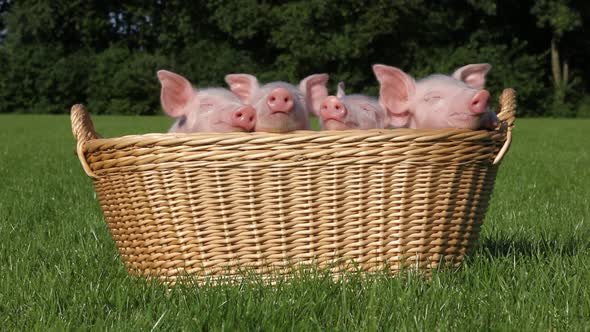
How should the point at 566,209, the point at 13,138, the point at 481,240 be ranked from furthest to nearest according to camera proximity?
the point at 13,138 < the point at 566,209 < the point at 481,240

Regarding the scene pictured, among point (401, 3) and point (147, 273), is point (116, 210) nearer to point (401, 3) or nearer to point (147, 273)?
point (147, 273)

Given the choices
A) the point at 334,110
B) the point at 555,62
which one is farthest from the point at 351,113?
the point at 555,62

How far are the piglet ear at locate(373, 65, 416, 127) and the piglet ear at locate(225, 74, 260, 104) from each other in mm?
443

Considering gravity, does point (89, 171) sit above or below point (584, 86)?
above

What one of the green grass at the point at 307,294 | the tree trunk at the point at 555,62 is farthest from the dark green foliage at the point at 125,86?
the green grass at the point at 307,294

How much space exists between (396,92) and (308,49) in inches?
889

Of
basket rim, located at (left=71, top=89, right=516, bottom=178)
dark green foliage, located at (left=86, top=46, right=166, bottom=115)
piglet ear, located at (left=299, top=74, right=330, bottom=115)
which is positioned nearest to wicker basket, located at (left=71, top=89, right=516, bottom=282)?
basket rim, located at (left=71, top=89, right=516, bottom=178)

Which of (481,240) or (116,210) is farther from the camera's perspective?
(481,240)

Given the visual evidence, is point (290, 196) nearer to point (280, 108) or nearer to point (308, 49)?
point (280, 108)

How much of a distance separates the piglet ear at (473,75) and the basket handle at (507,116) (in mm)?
99

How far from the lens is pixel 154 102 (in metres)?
24.6

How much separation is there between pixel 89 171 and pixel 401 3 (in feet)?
75.3

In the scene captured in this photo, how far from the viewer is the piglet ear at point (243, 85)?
2.69 m

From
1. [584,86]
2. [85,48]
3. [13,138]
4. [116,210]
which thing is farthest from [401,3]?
[116,210]
